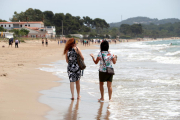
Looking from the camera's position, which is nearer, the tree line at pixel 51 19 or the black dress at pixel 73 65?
the black dress at pixel 73 65

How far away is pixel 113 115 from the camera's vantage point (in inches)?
170

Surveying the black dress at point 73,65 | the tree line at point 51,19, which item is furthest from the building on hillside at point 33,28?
the black dress at point 73,65

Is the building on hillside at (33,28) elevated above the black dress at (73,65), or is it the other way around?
the building on hillside at (33,28)

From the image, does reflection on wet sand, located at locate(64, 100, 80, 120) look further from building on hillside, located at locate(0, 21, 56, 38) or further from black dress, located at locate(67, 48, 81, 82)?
building on hillside, located at locate(0, 21, 56, 38)

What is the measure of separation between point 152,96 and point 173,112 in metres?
1.37

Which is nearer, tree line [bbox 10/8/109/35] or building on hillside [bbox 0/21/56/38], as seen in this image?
building on hillside [bbox 0/21/56/38]

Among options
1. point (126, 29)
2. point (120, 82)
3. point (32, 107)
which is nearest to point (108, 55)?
point (32, 107)

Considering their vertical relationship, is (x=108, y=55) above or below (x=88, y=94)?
above

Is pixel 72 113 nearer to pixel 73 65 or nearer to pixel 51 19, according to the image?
pixel 73 65

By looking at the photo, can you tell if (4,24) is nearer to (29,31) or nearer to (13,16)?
(29,31)

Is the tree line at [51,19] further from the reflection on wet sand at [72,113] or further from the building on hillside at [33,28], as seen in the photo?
the reflection on wet sand at [72,113]

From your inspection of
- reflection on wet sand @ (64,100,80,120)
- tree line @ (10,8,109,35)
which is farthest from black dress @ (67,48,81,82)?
tree line @ (10,8,109,35)

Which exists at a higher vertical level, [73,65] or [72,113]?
[73,65]

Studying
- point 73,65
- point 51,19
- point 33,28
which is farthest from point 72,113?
point 51,19
